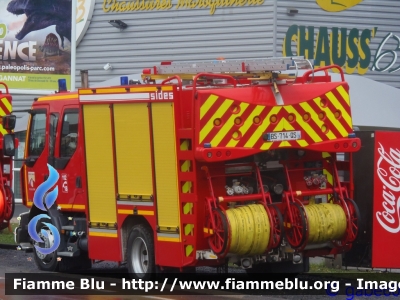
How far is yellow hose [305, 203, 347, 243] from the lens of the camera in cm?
1151

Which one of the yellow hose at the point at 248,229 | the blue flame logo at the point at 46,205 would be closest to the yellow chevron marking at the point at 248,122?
the yellow hose at the point at 248,229

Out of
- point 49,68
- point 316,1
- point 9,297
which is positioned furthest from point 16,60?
point 9,297

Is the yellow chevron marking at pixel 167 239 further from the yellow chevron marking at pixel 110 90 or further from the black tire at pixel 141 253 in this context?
the yellow chevron marking at pixel 110 90

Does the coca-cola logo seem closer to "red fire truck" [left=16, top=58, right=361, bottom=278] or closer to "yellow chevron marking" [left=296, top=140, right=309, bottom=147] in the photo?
"red fire truck" [left=16, top=58, right=361, bottom=278]

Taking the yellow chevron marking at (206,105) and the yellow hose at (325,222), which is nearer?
the yellow chevron marking at (206,105)

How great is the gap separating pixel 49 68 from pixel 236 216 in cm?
1342

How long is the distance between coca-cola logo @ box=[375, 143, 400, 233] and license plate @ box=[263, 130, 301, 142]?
141 centimetres

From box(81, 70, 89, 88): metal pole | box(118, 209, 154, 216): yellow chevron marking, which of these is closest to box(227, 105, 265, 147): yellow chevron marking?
box(118, 209, 154, 216): yellow chevron marking

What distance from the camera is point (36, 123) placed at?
1478 cm

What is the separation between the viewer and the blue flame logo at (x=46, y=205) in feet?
46.5

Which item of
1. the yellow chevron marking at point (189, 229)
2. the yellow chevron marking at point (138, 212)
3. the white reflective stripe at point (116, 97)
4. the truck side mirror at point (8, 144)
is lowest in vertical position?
the yellow chevron marking at point (189, 229)

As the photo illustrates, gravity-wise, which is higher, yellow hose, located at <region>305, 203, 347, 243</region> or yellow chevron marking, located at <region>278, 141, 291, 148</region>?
yellow chevron marking, located at <region>278, 141, 291, 148</region>

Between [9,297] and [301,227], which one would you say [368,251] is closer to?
[301,227]

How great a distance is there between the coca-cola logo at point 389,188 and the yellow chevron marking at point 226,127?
2161 mm
